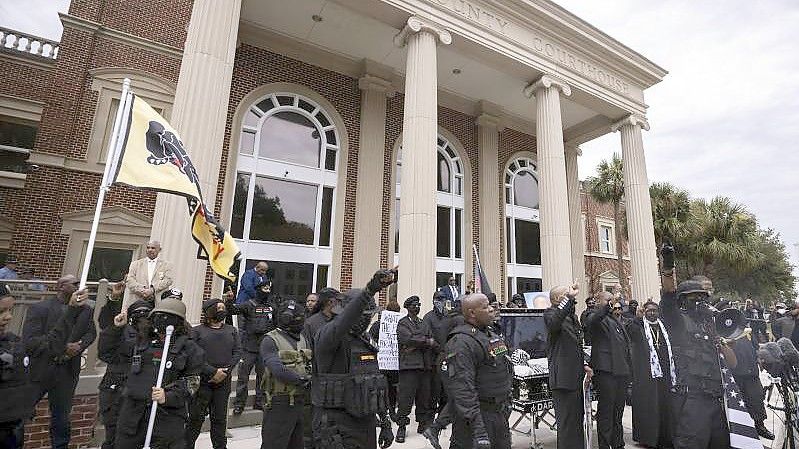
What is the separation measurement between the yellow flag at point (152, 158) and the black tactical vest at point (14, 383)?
1.64 m

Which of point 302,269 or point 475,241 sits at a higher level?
point 475,241

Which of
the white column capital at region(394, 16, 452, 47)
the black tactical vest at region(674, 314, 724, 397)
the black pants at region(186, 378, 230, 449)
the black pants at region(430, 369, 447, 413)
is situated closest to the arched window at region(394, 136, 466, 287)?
the white column capital at region(394, 16, 452, 47)

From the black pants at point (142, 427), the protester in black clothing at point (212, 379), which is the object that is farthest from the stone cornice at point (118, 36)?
the black pants at point (142, 427)

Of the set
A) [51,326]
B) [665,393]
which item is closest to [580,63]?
[665,393]

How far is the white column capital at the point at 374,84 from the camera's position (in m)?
12.5

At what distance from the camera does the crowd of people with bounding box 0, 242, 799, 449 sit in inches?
127

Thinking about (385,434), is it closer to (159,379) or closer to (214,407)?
(159,379)

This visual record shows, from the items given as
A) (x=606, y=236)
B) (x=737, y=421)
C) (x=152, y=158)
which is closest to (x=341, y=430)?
(x=152, y=158)

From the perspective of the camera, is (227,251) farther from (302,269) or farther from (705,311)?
(302,269)

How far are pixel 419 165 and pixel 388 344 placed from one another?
413cm

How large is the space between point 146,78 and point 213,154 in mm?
5988

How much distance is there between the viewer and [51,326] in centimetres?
444

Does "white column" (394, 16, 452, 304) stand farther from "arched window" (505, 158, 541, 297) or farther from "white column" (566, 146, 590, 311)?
"white column" (566, 146, 590, 311)

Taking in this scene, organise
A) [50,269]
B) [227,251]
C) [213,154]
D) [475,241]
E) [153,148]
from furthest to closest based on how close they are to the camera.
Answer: [475,241]
[50,269]
[213,154]
[227,251]
[153,148]
